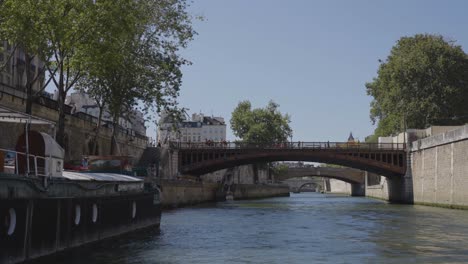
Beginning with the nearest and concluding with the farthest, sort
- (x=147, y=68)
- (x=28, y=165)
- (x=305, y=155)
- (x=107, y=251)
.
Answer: (x=28, y=165) < (x=107, y=251) < (x=147, y=68) < (x=305, y=155)

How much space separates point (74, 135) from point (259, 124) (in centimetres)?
6100

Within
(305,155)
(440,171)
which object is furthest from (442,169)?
(305,155)

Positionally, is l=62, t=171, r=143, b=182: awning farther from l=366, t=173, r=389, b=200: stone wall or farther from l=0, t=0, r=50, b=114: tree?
l=366, t=173, r=389, b=200: stone wall

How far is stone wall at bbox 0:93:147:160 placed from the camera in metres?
36.3

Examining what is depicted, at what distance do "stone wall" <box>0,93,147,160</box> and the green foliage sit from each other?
3592cm

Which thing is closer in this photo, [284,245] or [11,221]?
[11,221]

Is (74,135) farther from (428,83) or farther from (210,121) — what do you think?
(210,121)

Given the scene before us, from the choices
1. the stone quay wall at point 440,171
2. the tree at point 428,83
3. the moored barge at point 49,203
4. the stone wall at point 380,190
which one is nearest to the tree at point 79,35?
the moored barge at point 49,203

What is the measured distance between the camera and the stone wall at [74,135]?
36269 millimetres

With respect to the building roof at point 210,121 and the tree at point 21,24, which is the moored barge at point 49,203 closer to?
the tree at point 21,24

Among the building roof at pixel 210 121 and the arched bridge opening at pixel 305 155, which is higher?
the building roof at pixel 210 121

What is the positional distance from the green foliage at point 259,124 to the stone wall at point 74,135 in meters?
35.9

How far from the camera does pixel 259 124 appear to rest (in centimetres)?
10919

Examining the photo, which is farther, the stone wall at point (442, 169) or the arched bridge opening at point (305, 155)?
the arched bridge opening at point (305, 155)
